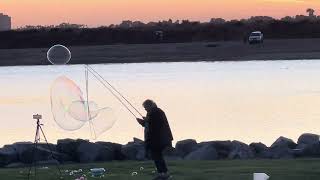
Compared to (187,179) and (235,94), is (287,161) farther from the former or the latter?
(235,94)

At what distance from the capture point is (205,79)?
60.3 m

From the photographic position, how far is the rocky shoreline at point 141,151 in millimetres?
20312

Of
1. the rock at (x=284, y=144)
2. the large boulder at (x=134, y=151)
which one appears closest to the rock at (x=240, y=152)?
the rock at (x=284, y=144)

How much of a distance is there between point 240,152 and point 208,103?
19187mm

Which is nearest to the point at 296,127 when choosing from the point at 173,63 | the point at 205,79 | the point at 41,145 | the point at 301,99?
the point at 41,145

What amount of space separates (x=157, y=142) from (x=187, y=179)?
1.03 metres

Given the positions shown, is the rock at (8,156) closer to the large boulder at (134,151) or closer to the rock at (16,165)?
the rock at (16,165)

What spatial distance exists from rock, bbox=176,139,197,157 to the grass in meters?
2.41

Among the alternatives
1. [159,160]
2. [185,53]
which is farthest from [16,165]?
[185,53]

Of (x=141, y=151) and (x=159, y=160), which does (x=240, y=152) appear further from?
(x=159, y=160)

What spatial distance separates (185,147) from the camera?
70.9 feet

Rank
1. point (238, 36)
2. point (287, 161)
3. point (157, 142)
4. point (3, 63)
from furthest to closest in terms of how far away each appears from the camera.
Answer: point (238, 36), point (3, 63), point (287, 161), point (157, 142)

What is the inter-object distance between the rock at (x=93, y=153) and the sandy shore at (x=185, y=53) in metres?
52.8

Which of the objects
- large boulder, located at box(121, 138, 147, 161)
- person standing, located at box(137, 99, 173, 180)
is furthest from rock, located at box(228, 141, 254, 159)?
person standing, located at box(137, 99, 173, 180)
